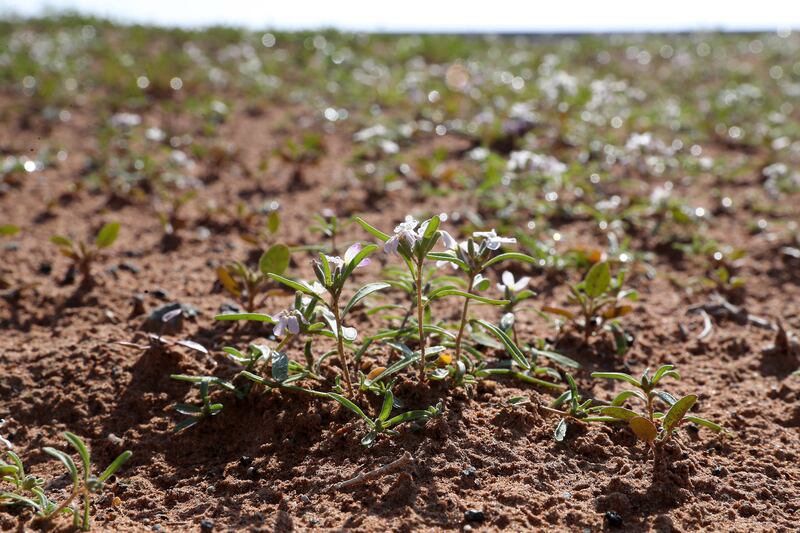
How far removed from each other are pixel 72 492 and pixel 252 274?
1178mm

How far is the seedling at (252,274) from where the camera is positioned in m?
3.00

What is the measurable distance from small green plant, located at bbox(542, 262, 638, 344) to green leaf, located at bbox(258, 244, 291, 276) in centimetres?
104

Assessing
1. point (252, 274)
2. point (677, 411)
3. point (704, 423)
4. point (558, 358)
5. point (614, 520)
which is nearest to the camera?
point (614, 520)

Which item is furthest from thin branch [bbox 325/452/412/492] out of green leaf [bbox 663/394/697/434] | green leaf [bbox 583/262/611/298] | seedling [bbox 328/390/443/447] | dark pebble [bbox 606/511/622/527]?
green leaf [bbox 583/262/611/298]

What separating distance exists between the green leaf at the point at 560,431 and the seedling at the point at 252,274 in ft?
3.77

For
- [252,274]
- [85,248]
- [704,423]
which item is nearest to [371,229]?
[252,274]

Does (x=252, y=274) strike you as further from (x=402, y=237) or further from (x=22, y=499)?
(x=22, y=499)

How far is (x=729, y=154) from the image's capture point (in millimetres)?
6137

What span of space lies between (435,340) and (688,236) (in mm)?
2121

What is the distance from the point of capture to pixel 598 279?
300 cm

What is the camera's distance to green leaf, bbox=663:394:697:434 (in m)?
2.29

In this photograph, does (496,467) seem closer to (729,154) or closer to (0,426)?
(0,426)

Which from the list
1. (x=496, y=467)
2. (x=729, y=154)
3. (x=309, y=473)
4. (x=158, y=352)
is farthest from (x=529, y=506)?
(x=729, y=154)

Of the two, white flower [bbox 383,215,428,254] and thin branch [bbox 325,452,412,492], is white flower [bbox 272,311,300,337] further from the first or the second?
thin branch [bbox 325,452,412,492]
